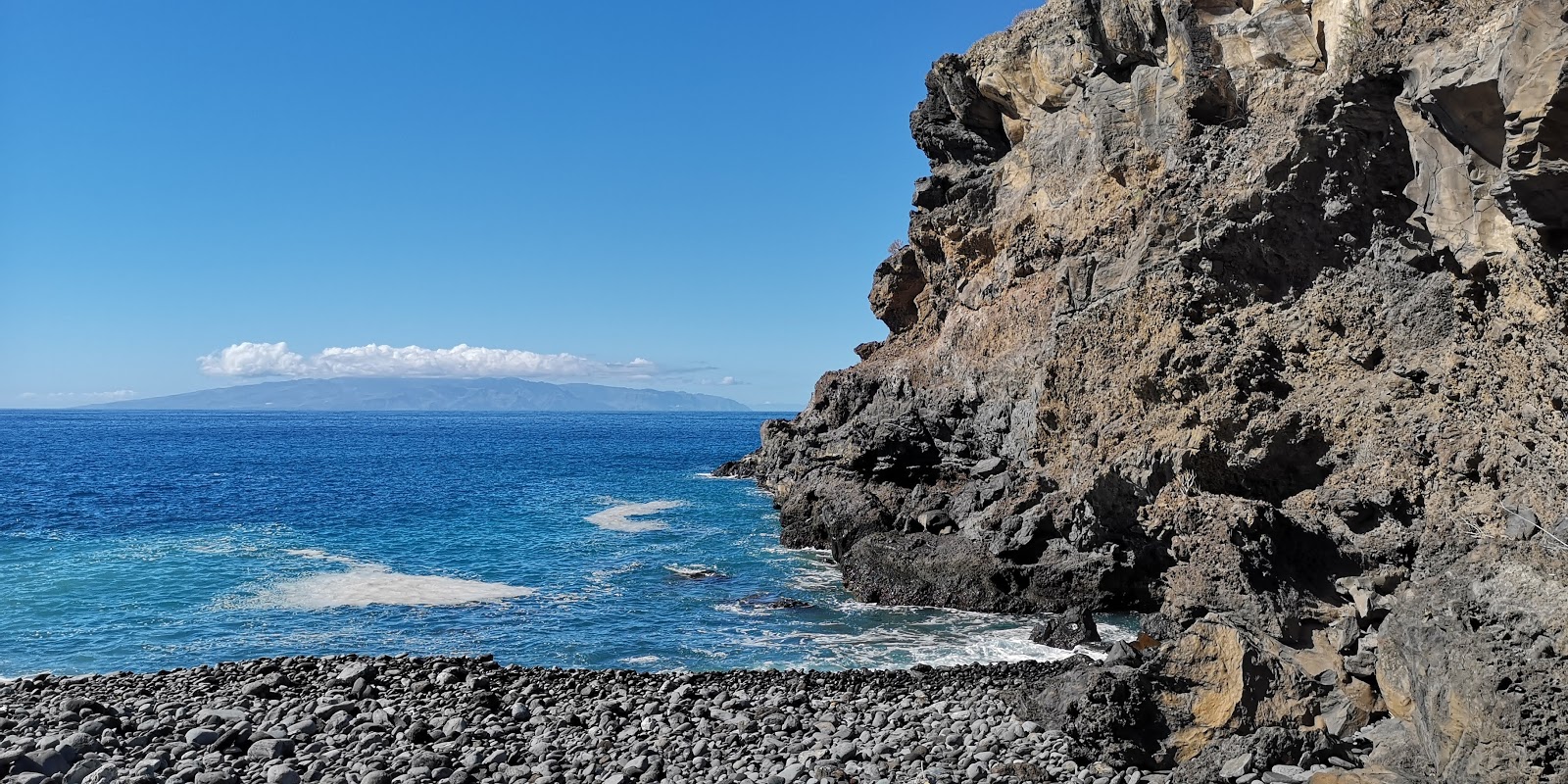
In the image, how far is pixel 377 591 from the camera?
85.9 ft

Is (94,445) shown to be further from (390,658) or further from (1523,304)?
(1523,304)

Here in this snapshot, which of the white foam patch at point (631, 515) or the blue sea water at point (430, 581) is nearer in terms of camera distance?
the blue sea water at point (430, 581)

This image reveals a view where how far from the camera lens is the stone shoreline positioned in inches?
476

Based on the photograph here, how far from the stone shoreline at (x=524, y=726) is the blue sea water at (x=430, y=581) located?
2685 mm

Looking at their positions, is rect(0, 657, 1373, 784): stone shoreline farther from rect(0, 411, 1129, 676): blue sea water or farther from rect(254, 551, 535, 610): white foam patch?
rect(254, 551, 535, 610): white foam patch

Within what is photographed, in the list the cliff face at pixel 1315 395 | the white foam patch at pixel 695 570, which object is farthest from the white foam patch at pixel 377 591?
the cliff face at pixel 1315 395

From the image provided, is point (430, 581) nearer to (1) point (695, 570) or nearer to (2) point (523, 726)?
(1) point (695, 570)

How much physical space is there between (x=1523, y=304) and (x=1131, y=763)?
6662 millimetres

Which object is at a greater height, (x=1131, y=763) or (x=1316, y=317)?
(x=1316, y=317)

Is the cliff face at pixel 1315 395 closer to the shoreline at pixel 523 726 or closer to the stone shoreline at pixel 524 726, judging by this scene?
the stone shoreline at pixel 524 726

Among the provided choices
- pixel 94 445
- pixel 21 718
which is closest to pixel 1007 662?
pixel 21 718

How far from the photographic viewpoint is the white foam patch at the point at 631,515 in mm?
39616

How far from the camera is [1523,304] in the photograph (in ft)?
33.6

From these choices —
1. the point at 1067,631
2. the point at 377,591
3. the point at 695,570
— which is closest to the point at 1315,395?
the point at 1067,631
